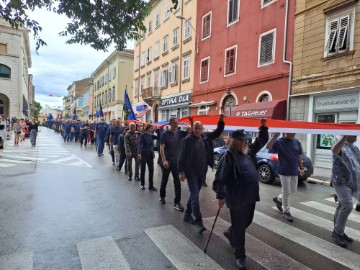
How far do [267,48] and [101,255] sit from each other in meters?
15.6

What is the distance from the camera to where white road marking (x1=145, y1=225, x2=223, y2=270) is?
3758 millimetres

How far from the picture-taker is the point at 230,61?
19969 mm

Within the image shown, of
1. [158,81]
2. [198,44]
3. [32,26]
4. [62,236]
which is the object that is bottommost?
[62,236]

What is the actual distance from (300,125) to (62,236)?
4.27 m

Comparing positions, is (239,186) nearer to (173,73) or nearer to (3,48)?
(173,73)

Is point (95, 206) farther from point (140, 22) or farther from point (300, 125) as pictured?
point (300, 125)

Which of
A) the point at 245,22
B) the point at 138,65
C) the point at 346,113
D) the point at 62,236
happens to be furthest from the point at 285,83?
the point at 138,65

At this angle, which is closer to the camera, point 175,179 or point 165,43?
point 175,179

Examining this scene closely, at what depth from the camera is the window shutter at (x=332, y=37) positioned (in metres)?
13.1

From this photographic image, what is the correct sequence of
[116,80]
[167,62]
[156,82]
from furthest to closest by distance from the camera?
[116,80] → [156,82] → [167,62]

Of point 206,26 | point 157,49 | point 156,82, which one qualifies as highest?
point 157,49

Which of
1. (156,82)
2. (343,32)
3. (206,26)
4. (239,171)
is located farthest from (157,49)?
(239,171)

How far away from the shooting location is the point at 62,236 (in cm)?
461

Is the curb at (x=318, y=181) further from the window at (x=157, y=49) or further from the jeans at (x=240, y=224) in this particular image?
the window at (x=157, y=49)
